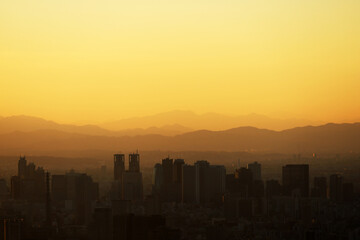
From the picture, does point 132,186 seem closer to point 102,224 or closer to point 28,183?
point 28,183

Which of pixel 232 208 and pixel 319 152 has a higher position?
pixel 319 152

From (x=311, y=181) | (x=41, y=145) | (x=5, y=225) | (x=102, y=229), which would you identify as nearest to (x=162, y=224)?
(x=102, y=229)

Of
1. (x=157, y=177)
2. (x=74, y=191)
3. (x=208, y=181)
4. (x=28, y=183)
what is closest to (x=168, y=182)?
(x=157, y=177)

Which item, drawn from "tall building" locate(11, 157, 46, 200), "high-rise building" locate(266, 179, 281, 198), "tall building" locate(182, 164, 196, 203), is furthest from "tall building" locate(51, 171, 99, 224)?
"high-rise building" locate(266, 179, 281, 198)

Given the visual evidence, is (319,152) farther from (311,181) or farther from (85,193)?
(85,193)

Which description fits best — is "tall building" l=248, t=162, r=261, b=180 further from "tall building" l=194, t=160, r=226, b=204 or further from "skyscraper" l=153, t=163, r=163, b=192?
"skyscraper" l=153, t=163, r=163, b=192

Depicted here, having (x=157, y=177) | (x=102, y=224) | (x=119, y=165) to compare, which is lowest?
(x=102, y=224)

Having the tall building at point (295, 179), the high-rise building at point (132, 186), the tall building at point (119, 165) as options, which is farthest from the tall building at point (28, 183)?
the tall building at point (295, 179)
